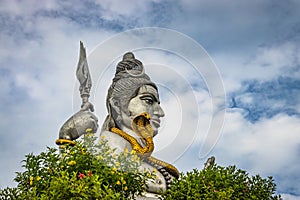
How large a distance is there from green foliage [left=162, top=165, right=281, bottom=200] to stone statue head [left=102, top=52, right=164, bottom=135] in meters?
2.22

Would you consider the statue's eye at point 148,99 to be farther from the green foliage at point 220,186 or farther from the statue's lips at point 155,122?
the green foliage at point 220,186

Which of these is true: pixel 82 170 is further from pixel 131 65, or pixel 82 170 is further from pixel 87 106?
pixel 131 65

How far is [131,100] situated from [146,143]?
954 millimetres

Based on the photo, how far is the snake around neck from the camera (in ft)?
29.9

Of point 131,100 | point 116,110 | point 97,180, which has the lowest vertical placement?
point 97,180

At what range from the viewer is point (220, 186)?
7352 mm

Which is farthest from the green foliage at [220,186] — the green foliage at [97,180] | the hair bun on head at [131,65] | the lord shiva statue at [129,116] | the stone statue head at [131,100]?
the hair bun on head at [131,65]

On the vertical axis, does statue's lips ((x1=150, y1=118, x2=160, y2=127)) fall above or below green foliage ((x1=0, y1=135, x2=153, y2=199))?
above

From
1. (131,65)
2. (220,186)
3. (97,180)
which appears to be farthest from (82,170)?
(131,65)

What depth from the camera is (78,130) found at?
9.13 metres

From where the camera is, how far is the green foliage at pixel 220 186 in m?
7.12

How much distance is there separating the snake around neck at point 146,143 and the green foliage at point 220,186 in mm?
1551

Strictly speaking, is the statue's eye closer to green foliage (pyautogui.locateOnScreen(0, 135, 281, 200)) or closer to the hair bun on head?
the hair bun on head

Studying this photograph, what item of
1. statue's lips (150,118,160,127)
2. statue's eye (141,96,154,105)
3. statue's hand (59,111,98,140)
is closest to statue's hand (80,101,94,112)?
statue's hand (59,111,98,140)
